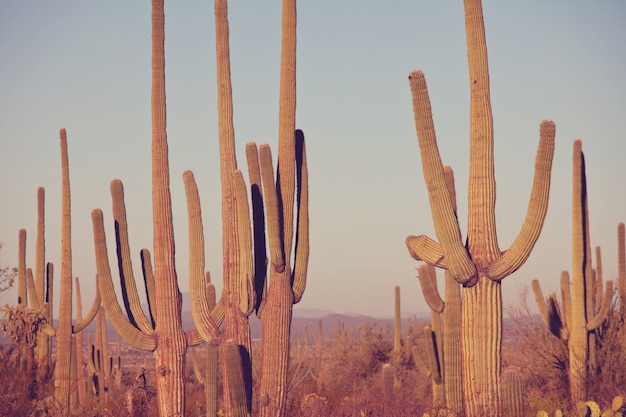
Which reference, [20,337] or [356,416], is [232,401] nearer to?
[356,416]

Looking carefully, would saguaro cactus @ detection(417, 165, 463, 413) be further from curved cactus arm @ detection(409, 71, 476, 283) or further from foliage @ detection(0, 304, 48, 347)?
foliage @ detection(0, 304, 48, 347)

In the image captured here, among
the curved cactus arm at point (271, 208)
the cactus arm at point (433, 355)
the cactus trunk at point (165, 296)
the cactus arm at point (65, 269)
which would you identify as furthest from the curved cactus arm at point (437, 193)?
the cactus arm at point (65, 269)

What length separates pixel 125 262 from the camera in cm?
1394

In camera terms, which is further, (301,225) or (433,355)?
(433,355)

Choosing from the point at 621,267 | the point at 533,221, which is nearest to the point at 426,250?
the point at 533,221

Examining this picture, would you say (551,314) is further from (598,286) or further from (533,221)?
(533,221)

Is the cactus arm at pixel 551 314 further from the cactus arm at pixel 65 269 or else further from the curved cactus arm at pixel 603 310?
the cactus arm at pixel 65 269

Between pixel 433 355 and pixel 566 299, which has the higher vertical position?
pixel 566 299

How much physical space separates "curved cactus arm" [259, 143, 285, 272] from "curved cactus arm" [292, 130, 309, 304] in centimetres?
53

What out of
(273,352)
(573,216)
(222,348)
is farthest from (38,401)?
(573,216)

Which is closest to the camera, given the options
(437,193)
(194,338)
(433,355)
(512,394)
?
(437,193)

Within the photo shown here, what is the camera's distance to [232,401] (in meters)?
12.4

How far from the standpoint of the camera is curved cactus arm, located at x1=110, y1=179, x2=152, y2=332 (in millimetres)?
13648

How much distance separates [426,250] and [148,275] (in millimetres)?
6052
